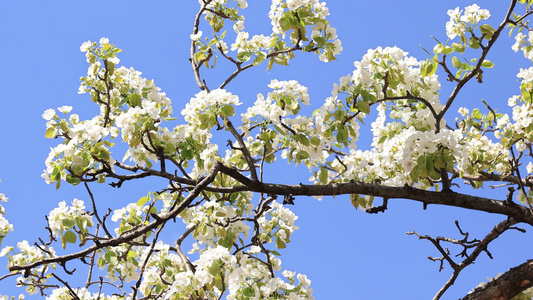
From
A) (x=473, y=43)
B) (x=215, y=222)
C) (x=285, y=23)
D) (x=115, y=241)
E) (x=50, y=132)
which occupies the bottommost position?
(x=115, y=241)

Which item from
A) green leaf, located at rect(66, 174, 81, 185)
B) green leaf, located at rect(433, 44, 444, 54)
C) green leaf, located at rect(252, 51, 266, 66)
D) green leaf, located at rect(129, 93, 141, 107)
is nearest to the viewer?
green leaf, located at rect(66, 174, 81, 185)

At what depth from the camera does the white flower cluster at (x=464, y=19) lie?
4.09 metres

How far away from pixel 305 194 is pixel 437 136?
940mm

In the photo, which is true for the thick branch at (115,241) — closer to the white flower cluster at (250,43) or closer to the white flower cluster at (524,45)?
the white flower cluster at (250,43)

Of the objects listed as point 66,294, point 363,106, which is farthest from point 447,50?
point 66,294

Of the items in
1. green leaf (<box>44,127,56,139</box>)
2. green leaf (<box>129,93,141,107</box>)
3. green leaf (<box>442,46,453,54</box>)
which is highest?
green leaf (<box>129,93,141,107</box>)

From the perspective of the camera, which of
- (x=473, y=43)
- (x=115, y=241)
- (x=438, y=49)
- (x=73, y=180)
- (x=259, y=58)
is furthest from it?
(x=259, y=58)

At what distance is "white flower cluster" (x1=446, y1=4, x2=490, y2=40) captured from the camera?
4.09m

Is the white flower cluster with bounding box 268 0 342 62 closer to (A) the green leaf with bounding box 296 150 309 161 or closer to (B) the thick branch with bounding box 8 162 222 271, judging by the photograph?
(A) the green leaf with bounding box 296 150 309 161

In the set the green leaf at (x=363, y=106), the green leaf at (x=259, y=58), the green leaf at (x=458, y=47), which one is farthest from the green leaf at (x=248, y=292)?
the green leaf at (x=458, y=47)

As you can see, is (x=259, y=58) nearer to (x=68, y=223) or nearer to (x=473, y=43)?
(x=473, y=43)

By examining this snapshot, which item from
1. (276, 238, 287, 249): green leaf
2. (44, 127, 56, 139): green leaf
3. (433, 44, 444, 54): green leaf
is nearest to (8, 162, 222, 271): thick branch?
(44, 127, 56, 139): green leaf

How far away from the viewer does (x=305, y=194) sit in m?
3.65

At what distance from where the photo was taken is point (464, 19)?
414 centimetres
